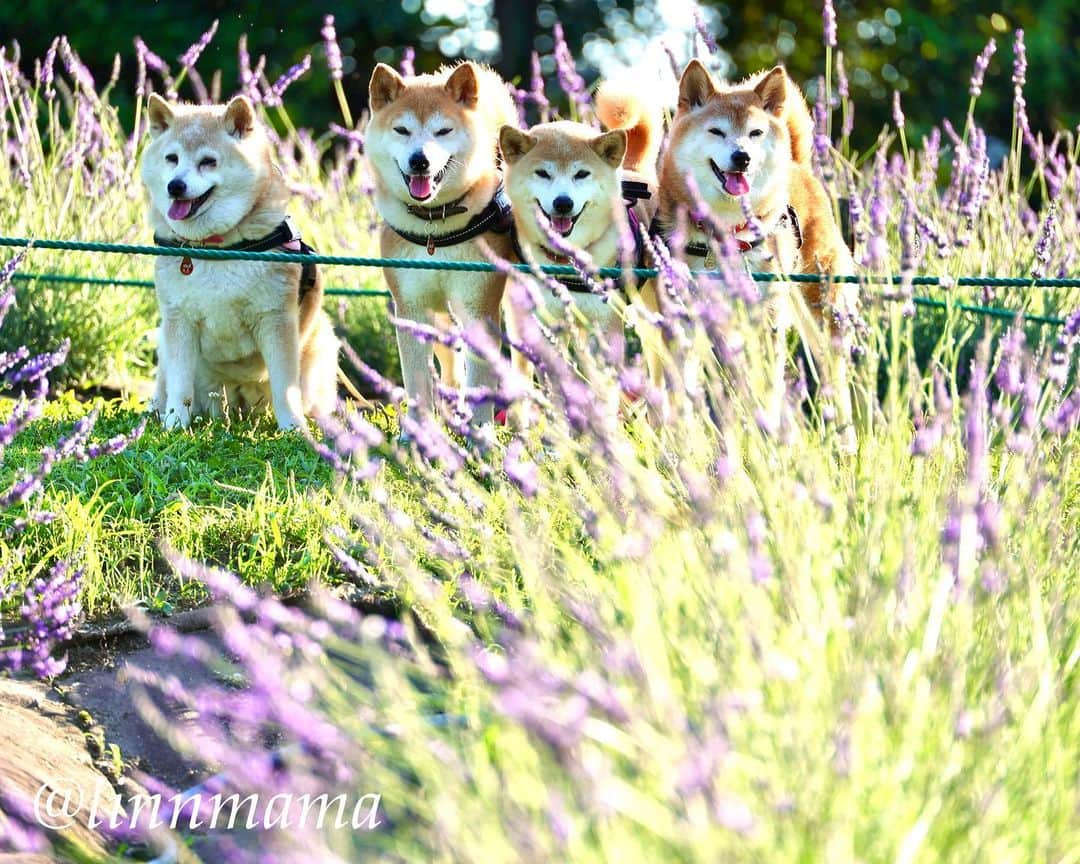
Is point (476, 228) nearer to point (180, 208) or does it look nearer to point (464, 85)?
point (464, 85)

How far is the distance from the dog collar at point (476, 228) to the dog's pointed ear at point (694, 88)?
0.65m

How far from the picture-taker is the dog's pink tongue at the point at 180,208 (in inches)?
188

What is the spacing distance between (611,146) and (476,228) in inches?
20.2

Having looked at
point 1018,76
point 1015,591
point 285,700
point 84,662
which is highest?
point 1018,76

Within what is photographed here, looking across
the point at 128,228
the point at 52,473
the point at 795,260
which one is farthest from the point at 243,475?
the point at 128,228

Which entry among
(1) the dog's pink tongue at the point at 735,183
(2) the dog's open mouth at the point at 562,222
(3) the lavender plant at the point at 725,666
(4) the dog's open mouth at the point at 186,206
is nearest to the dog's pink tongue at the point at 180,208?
(4) the dog's open mouth at the point at 186,206

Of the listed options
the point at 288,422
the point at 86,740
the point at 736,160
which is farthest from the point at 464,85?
the point at 86,740

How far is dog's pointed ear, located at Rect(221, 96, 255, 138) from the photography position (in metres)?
4.81

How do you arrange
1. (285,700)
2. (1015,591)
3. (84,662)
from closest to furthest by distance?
(285,700) → (1015,591) → (84,662)

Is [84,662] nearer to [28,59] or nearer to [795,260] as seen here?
[795,260]

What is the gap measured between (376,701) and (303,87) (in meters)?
10.7

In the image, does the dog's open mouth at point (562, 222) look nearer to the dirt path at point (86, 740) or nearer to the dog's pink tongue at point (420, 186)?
the dog's pink tongue at point (420, 186)

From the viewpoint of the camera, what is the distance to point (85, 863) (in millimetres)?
2279

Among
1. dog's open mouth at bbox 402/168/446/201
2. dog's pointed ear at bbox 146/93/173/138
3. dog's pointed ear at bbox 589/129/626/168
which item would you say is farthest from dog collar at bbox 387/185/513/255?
dog's pointed ear at bbox 146/93/173/138
